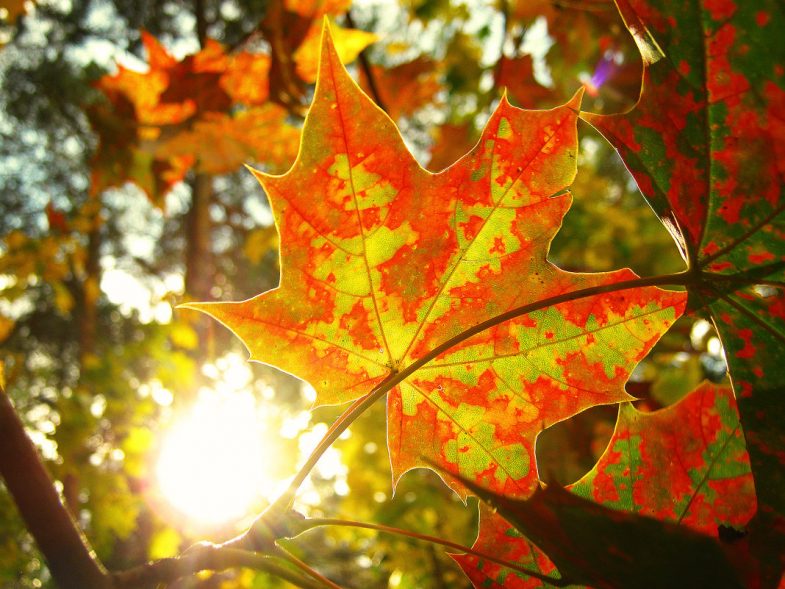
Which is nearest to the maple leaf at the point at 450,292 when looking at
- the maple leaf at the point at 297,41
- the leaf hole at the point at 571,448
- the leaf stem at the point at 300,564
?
the leaf stem at the point at 300,564

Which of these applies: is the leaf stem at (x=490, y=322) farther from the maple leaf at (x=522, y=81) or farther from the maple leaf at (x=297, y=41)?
the maple leaf at (x=522, y=81)

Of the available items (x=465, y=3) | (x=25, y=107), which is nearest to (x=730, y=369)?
(x=465, y=3)

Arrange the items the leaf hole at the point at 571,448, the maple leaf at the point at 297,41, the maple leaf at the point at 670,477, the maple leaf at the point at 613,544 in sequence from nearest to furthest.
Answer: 1. the maple leaf at the point at 613,544
2. the maple leaf at the point at 670,477
3. the maple leaf at the point at 297,41
4. the leaf hole at the point at 571,448

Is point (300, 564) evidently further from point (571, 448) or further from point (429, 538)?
point (571, 448)

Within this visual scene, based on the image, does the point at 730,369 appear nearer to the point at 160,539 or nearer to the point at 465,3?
the point at 160,539

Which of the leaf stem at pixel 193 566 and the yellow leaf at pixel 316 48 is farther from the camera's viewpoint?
the yellow leaf at pixel 316 48

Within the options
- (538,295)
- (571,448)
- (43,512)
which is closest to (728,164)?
(538,295)
